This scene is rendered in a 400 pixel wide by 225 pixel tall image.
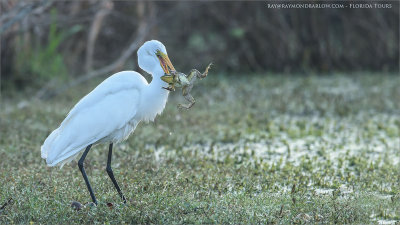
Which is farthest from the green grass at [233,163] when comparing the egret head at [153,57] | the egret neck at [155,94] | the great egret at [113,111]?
the egret head at [153,57]

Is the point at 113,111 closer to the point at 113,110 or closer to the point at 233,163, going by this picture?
the point at 113,110

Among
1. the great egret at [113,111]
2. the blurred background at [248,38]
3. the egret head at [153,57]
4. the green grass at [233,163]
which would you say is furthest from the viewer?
the blurred background at [248,38]

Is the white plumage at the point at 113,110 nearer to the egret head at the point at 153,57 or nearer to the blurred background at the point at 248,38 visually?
the egret head at the point at 153,57

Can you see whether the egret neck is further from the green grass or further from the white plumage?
the green grass

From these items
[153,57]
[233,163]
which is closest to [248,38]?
[233,163]

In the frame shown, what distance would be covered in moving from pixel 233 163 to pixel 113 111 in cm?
163

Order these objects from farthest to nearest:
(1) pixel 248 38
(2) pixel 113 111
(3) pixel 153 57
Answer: (1) pixel 248 38 → (3) pixel 153 57 → (2) pixel 113 111

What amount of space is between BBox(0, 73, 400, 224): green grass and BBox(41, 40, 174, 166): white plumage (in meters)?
0.34

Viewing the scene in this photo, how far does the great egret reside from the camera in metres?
4.43

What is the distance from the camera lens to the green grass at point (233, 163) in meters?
4.02

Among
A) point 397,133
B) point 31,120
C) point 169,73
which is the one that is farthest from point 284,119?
point 169,73

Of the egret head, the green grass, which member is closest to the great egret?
the egret head

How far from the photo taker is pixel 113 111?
4445 millimetres

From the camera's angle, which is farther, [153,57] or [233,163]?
[233,163]
